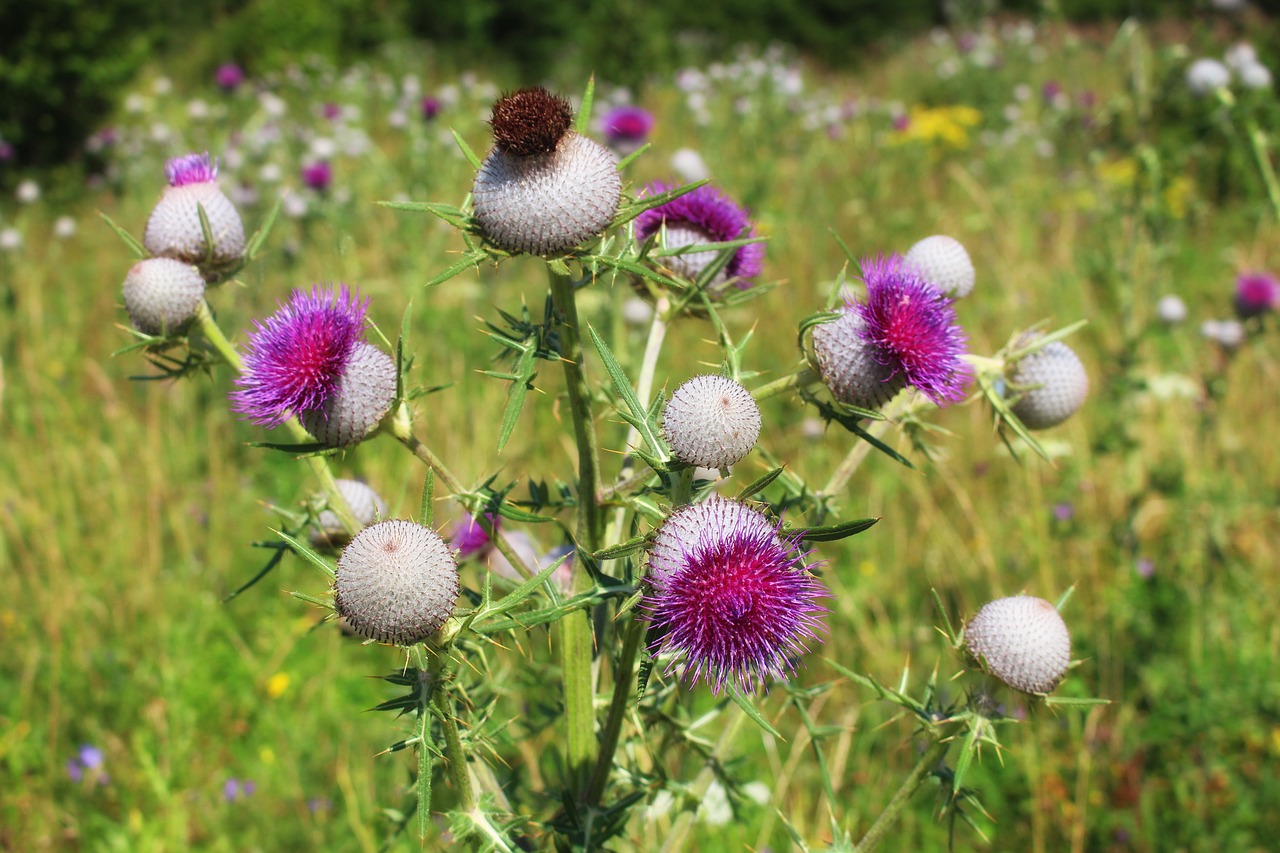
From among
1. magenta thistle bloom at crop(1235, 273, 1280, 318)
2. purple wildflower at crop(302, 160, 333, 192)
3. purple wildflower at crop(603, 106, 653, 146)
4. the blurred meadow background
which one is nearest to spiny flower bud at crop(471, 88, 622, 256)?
the blurred meadow background

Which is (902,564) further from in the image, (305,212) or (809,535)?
(305,212)

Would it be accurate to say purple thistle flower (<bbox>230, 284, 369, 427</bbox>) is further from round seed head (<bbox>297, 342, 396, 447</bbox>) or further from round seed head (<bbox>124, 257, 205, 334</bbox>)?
round seed head (<bbox>124, 257, 205, 334</bbox>)

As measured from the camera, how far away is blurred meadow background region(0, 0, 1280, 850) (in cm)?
380

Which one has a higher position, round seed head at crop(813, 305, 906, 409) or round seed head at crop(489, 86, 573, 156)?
round seed head at crop(489, 86, 573, 156)

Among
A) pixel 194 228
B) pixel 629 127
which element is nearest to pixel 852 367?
pixel 194 228

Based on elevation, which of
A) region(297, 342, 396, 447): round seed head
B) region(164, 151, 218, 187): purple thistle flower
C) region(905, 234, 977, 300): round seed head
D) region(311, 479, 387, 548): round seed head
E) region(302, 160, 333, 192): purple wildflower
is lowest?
region(302, 160, 333, 192): purple wildflower

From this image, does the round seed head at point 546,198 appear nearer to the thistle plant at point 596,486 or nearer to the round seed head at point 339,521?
the thistle plant at point 596,486

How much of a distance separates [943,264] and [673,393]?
0.99 metres

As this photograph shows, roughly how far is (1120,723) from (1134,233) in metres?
2.70

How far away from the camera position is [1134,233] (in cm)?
503

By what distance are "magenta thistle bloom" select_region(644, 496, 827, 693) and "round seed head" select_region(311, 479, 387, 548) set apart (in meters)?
0.94

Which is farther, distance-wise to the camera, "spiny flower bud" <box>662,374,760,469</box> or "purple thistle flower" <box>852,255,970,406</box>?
"purple thistle flower" <box>852,255,970,406</box>

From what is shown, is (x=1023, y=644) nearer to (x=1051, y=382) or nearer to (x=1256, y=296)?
(x=1051, y=382)

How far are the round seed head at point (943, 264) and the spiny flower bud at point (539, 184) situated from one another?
906mm
